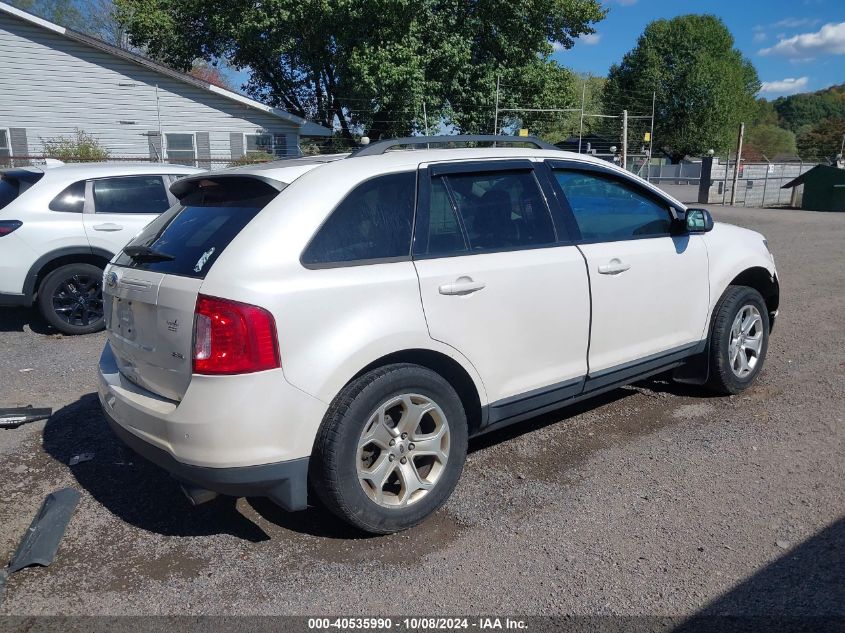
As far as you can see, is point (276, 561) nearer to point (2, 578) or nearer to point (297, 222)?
point (2, 578)

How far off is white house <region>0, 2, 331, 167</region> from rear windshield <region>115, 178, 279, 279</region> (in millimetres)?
17707

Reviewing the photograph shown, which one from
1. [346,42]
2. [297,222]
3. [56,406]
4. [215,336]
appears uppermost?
[346,42]

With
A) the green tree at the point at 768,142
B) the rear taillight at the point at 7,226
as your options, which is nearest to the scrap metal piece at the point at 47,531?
the rear taillight at the point at 7,226

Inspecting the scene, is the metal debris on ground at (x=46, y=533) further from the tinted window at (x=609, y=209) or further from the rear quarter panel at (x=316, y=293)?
the tinted window at (x=609, y=209)

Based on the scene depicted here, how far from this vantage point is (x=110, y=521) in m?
3.57

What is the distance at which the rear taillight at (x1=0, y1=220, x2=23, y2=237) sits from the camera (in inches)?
265

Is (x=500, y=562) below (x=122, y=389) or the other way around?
below

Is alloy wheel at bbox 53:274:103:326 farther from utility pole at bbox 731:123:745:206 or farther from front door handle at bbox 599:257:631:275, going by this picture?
utility pole at bbox 731:123:745:206

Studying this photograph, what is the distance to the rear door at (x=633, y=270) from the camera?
414 centimetres

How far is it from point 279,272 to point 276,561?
1.31m

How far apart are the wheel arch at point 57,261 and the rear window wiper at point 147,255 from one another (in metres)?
3.99

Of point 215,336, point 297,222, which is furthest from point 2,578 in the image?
point 297,222

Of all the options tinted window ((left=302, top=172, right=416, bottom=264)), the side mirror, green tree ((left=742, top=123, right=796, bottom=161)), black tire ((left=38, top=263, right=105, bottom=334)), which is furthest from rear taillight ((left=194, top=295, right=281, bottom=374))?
green tree ((left=742, top=123, right=796, bottom=161))

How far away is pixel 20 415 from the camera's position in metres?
4.85
